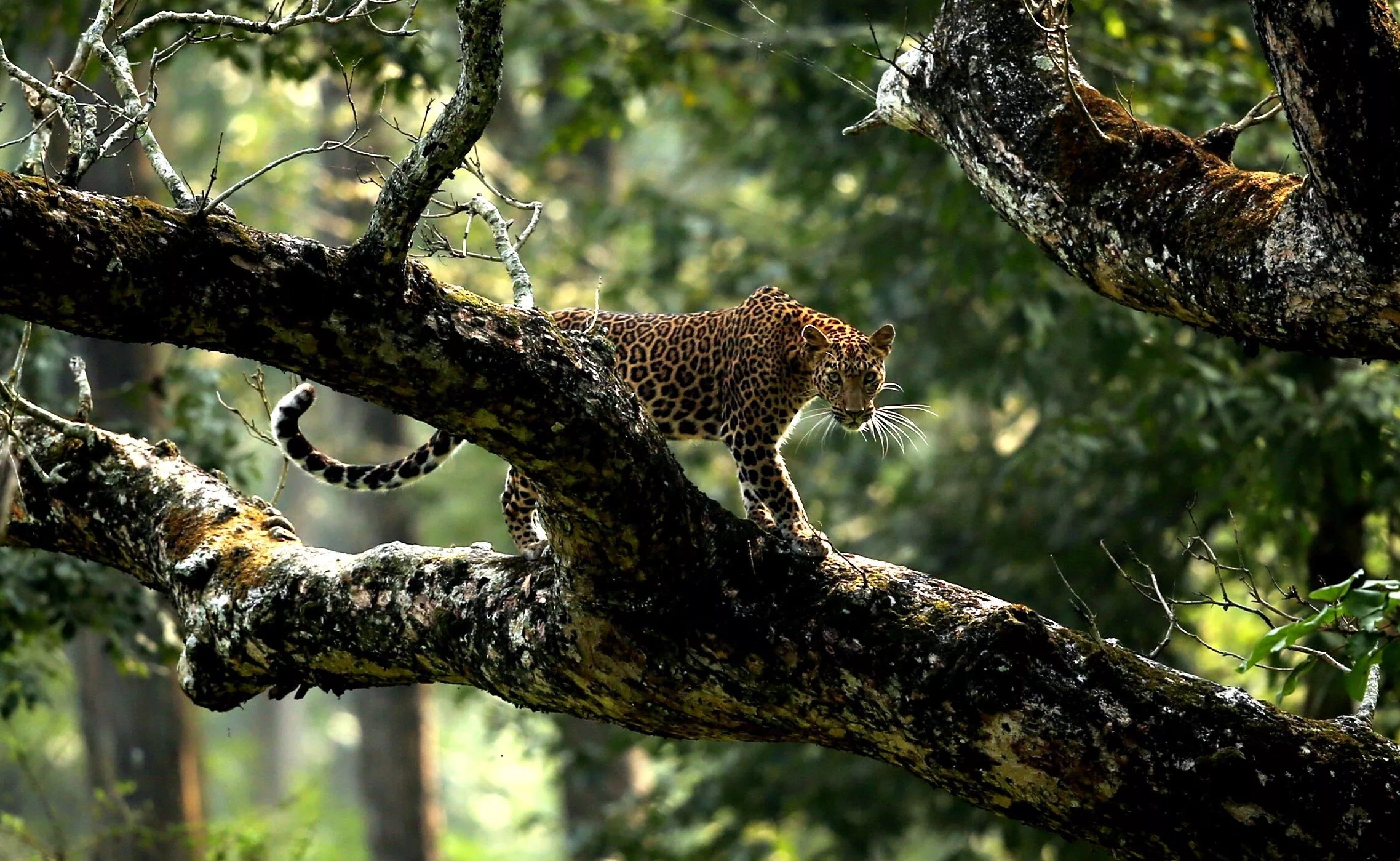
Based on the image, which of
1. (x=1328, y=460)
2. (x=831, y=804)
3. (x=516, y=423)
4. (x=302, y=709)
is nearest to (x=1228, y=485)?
(x=1328, y=460)

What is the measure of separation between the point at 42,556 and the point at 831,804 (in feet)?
21.3

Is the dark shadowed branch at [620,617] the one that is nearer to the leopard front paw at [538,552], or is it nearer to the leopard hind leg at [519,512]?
the leopard front paw at [538,552]

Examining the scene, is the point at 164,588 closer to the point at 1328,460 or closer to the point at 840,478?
the point at 1328,460

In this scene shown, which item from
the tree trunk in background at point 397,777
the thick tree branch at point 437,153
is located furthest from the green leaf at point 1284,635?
the tree trunk in background at point 397,777

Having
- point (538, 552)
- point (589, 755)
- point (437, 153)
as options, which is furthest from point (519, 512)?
point (589, 755)

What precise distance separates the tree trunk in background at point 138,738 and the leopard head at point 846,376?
8029mm

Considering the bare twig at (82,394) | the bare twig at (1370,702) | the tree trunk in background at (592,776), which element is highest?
the tree trunk in background at (592,776)

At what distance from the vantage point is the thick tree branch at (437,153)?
3.65 m

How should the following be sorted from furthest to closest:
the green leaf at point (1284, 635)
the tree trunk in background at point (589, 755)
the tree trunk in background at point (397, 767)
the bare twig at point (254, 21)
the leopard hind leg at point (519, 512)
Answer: the tree trunk in background at point (397, 767) < the tree trunk in background at point (589, 755) < the leopard hind leg at point (519, 512) < the bare twig at point (254, 21) < the green leaf at point (1284, 635)

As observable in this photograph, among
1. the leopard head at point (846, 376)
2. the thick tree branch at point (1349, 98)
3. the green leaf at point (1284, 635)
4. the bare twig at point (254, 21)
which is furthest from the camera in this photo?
the leopard head at point (846, 376)

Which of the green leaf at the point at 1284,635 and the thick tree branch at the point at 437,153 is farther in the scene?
the thick tree branch at the point at 437,153

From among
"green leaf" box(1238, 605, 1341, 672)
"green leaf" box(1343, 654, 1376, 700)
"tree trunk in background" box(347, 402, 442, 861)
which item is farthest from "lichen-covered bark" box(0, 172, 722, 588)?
"tree trunk in background" box(347, 402, 442, 861)

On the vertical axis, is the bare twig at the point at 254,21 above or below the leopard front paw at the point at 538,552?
above

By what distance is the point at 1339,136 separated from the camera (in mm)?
3572
